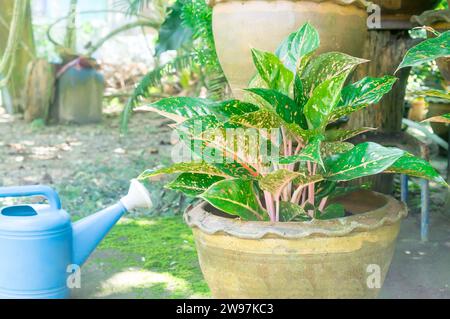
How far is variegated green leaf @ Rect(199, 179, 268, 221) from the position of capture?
4.92 ft

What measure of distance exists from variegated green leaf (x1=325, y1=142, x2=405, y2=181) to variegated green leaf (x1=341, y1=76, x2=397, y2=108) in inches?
4.9

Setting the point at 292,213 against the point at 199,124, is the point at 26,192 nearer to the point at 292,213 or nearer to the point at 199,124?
the point at 199,124

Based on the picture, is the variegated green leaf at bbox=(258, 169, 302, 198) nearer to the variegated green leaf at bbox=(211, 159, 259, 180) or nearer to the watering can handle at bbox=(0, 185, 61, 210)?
the variegated green leaf at bbox=(211, 159, 259, 180)

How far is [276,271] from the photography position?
60.2 inches

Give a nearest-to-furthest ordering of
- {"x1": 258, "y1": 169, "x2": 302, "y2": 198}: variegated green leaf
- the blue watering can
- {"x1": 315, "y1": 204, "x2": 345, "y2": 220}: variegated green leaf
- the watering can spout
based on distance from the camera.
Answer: {"x1": 258, "y1": 169, "x2": 302, "y2": 198}: variegated green leaf < {"x1": 315, "y1": 204, "x2": 345, "y2": 220}: variegated green leaf < the blue watering can < the watering can spout

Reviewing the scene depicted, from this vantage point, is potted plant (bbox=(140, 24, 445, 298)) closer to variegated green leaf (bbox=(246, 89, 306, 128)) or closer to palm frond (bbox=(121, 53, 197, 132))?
variegated green leaf (bbox=(246, 89, 306, 128))

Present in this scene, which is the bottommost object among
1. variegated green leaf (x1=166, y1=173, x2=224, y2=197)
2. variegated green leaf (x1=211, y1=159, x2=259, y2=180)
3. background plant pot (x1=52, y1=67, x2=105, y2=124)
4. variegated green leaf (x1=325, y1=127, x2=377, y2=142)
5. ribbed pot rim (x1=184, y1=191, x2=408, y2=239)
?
background plant pot (x1=52, y1=67, x2=105, y2=124)

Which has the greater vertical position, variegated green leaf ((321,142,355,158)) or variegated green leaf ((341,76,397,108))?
variegated green leaf ((341,76,397,108))

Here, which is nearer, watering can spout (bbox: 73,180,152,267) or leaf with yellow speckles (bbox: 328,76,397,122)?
leaf with yellow speckles (bbox: 328,76,397,122)

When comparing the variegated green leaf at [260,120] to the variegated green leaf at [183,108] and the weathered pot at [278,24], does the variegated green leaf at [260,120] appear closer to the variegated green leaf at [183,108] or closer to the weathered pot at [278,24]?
the variegated green leaf at [183,108]

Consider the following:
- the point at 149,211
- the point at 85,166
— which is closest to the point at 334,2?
the point at 149,211

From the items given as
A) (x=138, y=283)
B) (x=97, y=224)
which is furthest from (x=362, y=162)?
(x=138, y=283)

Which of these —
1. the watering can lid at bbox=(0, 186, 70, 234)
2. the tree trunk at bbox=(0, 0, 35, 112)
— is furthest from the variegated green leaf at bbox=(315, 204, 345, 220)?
the tree trunk at bbox=(0, 0, 35, 112)

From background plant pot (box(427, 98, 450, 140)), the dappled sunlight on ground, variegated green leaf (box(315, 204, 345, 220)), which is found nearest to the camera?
variegated green leaf (box(315, 204, 345, 220))
